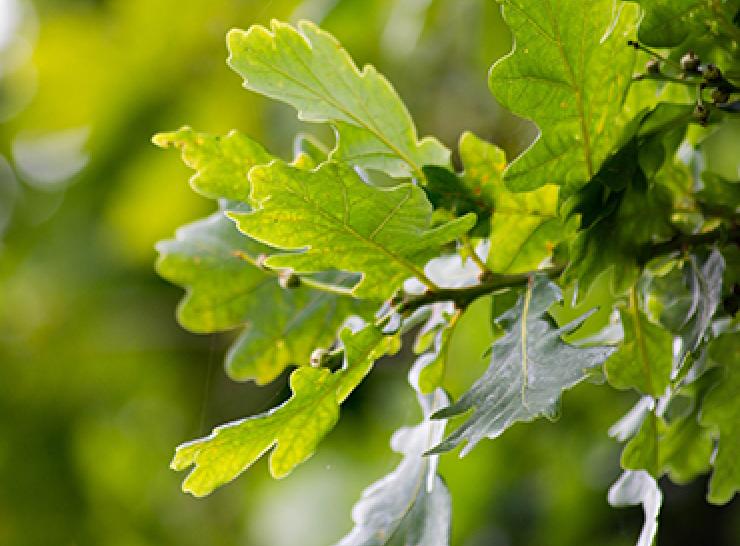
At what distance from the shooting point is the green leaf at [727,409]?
2.36 ft

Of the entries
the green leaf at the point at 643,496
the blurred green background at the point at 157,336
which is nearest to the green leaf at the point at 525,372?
the green leaf at the point at 643,496

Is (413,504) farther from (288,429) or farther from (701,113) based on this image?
(701,113)

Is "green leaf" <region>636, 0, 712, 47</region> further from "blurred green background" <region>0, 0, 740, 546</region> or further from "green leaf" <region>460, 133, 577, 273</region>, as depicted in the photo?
"blurred green background" <region>0, 0, 740, 546</region>

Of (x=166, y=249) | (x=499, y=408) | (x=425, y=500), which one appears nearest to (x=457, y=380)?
(x=166, y=249)

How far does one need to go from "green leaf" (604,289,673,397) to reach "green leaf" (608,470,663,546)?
7 centimetres

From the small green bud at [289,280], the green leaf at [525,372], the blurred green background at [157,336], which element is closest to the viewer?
the green leaf at [525,372]

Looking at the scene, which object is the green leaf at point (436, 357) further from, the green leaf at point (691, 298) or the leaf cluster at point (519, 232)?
the green leaf at point (691, 298)

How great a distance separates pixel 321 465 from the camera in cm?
221

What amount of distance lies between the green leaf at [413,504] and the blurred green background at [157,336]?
1.01 m

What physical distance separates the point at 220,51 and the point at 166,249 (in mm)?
1538

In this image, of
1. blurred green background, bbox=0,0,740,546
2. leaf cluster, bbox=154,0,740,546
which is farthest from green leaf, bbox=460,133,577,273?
blurred green background, bbox=0,0,740,546

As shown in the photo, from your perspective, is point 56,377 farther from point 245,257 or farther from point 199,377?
point 245,257

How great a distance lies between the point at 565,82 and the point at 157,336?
209 centimetres

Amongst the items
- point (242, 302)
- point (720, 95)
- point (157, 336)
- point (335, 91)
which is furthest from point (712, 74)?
point (157, 336)
